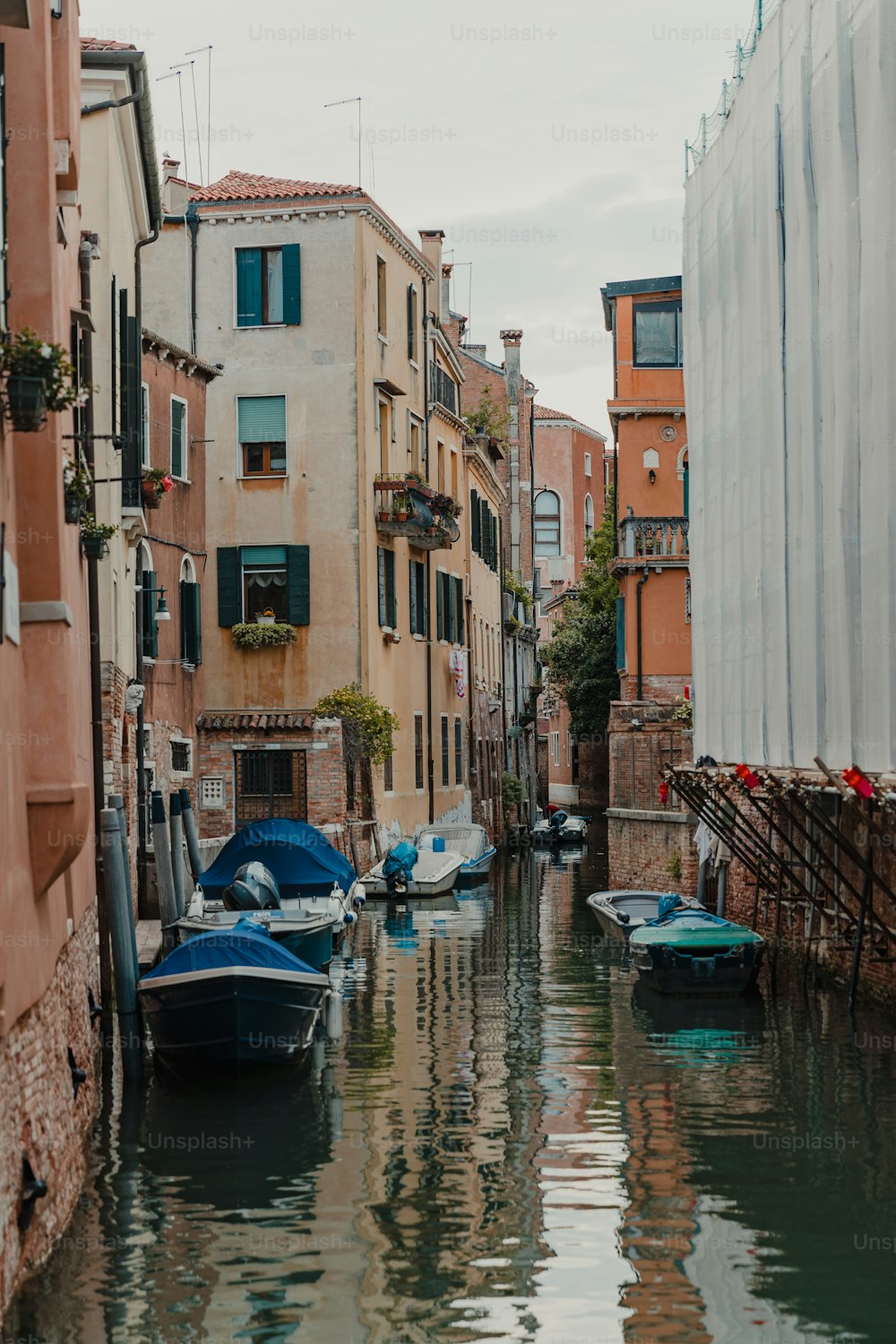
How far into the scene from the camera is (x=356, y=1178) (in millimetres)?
12180

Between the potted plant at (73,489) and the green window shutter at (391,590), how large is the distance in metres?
23.8

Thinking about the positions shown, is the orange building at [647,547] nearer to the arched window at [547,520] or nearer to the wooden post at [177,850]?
the wooden post at [177,850]

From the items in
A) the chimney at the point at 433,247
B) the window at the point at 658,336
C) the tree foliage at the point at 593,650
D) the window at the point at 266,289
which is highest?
the chimney at the point at 433,247

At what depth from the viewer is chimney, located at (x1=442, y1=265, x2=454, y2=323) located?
56.8m

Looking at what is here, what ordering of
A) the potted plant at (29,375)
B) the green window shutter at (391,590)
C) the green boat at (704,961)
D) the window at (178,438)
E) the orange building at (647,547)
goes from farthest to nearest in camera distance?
1. the green window shutter at (391,590)
2. the orange building at (647,547)
3. the window at (178,438)
4. the green boat at (704,961)
5. the potted plant at (29,375)

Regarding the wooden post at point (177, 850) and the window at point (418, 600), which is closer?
the wooden post at point (177, 850)

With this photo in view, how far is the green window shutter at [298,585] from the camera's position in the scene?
33.5 metres

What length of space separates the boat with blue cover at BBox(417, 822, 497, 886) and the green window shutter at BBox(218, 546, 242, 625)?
6.47 metres

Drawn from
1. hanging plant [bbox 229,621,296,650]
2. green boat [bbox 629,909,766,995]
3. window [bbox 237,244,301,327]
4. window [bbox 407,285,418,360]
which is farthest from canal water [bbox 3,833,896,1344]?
window [bbox 407,285,418,360]

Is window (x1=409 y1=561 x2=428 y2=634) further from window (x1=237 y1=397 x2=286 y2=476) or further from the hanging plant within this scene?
the hanging plant

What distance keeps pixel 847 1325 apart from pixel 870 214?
10095 millimetres

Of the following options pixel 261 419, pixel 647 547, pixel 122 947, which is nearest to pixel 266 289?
pixel 261 419

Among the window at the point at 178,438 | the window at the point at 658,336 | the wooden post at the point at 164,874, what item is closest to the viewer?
the wooden post at the point at 164,874

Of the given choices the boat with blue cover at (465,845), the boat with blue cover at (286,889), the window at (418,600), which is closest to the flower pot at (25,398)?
the boat with blue cover at (286,889)
